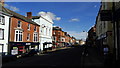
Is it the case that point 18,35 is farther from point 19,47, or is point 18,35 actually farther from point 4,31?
point 4,31

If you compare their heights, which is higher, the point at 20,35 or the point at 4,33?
the point at 4,33

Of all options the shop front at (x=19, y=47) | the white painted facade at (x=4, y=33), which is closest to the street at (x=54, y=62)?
the white painted facade at (x=4, y=33)

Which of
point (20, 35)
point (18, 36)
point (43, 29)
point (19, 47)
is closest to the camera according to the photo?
point (18, 36)

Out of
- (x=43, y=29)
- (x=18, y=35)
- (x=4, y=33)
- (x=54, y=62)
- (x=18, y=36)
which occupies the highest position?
(x=43, y=29)

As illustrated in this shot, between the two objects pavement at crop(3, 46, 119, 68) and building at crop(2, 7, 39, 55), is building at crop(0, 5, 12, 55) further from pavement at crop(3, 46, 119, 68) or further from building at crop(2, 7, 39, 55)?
pavement at crop(3, 46, 119, 68)

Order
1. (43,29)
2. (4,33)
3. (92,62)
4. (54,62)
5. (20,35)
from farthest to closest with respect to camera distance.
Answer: (43,29) → (20,35) → (4,33) → (54,62) → (92,62)

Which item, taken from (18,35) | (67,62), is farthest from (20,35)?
(67,62)

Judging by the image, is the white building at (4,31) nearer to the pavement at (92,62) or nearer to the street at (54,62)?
the street at (54,62)

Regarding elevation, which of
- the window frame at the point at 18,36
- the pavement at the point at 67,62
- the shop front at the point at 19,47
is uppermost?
the window frame at the point at 18,36

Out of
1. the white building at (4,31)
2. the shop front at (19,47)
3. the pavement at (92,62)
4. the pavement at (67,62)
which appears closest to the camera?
the pavement at (92,62)

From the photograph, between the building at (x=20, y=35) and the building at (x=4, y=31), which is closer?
the building at (x=4, y=31)

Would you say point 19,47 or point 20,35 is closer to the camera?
point 19,47

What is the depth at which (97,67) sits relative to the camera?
11.6 m

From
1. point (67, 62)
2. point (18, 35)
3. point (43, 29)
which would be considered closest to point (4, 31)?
point (18, 35)
